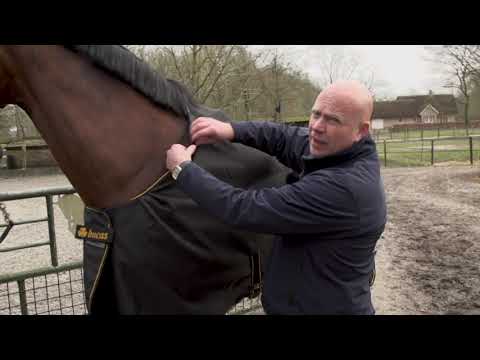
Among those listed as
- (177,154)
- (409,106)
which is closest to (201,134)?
(177,154)

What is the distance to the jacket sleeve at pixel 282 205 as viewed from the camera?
1.42m

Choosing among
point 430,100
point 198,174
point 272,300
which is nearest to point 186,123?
point 198,174

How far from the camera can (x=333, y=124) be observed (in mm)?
1486

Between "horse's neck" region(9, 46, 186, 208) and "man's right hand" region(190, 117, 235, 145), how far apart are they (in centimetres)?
14

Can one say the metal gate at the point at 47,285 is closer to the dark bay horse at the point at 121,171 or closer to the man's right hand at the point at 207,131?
the dark bay horse at the point at 121,171

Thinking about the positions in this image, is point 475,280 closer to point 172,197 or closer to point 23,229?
point 172,197

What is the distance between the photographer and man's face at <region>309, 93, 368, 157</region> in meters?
1.47

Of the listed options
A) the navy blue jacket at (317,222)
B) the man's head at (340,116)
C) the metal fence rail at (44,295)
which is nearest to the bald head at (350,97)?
the man's head at (340,116)

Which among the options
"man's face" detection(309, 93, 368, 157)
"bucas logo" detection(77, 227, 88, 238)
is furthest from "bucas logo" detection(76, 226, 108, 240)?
"man's face" detection(309, 93, 368, 157)

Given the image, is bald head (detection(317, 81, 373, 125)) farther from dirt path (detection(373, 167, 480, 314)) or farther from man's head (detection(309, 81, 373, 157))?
dirt path (detection(373, 167, 480, 314))

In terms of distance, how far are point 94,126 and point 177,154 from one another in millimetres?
353

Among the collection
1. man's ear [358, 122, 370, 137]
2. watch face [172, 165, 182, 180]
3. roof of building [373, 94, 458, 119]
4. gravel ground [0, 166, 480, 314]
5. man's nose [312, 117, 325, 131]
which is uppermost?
roof of building [373, 94, 458, 119]

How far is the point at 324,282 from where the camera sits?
150 centimetres

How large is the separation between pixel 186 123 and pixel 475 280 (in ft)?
12.9
